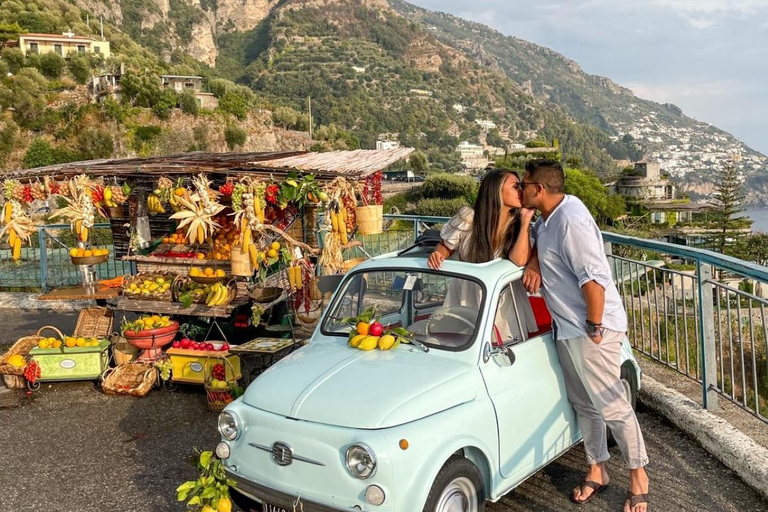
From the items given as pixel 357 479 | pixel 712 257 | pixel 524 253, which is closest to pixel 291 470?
pixel 357 479

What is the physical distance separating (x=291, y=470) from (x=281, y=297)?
4.73 metres

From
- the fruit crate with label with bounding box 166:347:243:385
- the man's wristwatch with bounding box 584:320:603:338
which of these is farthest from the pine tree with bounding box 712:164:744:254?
the man's wristwatch with bounding box 584:320:603:338

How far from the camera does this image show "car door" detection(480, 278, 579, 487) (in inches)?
146

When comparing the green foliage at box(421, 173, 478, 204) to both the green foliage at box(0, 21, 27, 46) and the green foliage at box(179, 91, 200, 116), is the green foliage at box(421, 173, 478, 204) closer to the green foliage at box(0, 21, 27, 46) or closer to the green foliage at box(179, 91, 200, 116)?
the green foliage at box(179, 91, 200, 116)

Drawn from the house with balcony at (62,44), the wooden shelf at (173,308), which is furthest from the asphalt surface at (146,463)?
the house with balcony at (62,44)

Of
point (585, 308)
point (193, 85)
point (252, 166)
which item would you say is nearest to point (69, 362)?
point (252, 166)

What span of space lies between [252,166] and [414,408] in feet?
16.2

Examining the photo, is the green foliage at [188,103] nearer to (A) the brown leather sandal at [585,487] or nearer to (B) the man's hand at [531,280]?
(B) the man's hand at [531,280]

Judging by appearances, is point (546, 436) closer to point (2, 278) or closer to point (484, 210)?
point (484, 210)

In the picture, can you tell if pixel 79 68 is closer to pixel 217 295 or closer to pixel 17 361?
pixel 17 361

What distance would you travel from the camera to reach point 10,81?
252 ft

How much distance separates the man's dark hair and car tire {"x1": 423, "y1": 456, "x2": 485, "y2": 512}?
1.78 m

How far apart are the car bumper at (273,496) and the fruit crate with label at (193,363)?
319 cm

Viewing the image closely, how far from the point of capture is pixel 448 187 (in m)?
77.3
